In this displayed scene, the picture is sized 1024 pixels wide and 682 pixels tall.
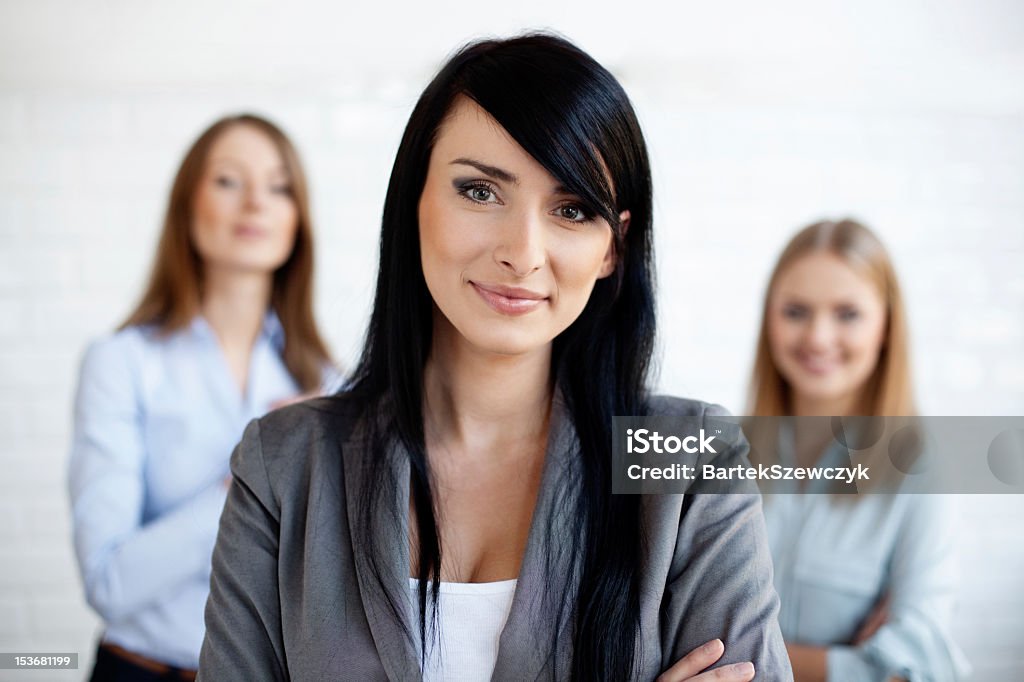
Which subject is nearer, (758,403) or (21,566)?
(758,403)

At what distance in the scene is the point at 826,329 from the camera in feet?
6.47

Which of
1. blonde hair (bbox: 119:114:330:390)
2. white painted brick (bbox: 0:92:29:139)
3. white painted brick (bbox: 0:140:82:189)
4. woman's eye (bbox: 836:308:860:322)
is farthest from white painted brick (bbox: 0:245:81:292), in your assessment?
woman's eye (bbox: 836:308:860:322)

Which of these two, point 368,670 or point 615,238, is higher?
point 615,238

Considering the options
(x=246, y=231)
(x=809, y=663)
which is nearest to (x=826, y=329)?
(x=809, y=663)

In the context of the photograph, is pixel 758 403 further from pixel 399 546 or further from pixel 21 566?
pixel 21 566

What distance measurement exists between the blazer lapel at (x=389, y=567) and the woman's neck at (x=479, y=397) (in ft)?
0.37

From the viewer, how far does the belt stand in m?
1.83

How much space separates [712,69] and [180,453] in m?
1.87

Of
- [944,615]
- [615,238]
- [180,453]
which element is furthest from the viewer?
[180,453]

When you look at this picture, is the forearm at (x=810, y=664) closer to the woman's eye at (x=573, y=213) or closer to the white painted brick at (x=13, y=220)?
the woman's eye at (x=573, y=213)

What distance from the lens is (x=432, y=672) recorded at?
1146 millimetres

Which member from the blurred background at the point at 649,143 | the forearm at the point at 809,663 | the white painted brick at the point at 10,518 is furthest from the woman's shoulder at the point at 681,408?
the white painted brick at the point at 10,518

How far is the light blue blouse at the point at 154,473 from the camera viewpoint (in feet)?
5.84

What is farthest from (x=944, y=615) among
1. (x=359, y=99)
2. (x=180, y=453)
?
(x=359, y=99)
